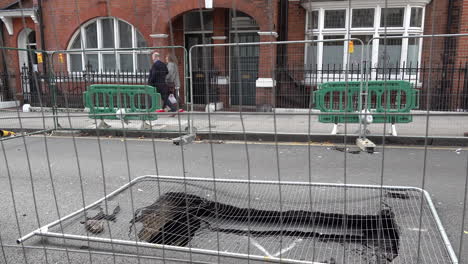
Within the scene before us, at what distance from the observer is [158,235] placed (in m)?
3.46

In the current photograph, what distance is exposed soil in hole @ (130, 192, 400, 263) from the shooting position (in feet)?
10.6

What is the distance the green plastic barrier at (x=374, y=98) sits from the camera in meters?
7.36

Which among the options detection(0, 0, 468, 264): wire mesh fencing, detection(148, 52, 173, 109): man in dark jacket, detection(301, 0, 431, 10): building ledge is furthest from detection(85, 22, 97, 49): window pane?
detection(301, 0, 431, 10): building ledge

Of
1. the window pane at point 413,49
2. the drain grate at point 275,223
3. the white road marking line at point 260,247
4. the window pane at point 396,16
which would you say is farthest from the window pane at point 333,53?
the white road marking line at point 260,247

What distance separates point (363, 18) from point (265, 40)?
11.4 feet

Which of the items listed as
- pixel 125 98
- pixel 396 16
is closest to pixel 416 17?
pixel 396 16

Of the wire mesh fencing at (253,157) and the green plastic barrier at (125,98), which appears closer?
the wire mesh fencing at (253,157)

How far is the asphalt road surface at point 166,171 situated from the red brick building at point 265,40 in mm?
1428

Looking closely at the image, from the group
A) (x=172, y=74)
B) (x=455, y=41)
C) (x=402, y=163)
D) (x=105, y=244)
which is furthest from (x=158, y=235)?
(x=455, y=41)

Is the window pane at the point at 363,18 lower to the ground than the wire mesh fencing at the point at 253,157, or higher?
higher

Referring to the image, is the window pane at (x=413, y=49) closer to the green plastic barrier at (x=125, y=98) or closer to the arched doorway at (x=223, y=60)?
the arched doorway at (x=223, y=60)

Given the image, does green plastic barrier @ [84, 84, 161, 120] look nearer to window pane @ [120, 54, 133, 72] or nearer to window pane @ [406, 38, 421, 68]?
window pane @ [120, 54, 133, 72]

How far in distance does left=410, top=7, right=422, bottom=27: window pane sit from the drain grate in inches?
385

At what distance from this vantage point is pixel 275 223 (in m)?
3.71
